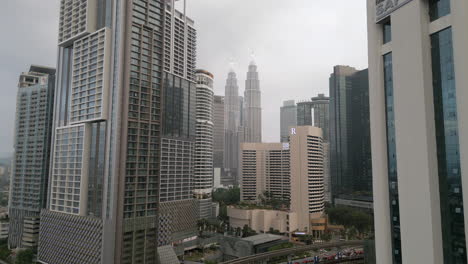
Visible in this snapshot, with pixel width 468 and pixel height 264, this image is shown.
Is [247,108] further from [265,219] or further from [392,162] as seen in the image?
[392,162]

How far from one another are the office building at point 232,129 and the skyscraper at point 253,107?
6.02 m

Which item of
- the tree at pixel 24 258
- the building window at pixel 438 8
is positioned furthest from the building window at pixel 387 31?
the tree at pixel 24 258

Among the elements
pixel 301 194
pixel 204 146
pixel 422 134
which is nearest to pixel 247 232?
pixel 301 194

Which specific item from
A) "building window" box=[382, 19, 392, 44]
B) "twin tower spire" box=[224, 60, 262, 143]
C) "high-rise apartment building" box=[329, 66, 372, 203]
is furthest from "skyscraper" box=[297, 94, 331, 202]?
"building window" box=[382, 19, 392, 44]

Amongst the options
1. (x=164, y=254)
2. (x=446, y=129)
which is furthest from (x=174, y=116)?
(x=446, y=129)

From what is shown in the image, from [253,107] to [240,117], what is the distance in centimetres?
1798

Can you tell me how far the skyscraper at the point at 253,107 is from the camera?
168 metres

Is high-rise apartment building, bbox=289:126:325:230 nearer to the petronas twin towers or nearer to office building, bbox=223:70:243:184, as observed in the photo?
office building, bbox=223:70:243:184

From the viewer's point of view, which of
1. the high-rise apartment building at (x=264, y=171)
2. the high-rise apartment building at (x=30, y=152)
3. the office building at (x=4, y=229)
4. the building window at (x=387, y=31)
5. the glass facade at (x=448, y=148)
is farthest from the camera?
the high-rise apartment building at (x=264, y=171)

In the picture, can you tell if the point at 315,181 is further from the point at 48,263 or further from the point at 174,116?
the point at 48,263

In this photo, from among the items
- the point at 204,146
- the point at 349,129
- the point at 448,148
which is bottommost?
the point at 448,148

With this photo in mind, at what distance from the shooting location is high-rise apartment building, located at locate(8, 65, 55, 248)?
4331 cm

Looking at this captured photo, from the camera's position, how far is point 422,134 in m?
13.7

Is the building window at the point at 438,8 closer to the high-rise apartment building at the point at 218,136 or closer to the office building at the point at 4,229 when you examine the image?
the office building at the point at 4,229
